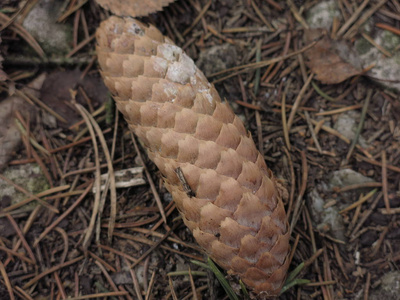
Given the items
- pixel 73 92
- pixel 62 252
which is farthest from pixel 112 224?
pixel 73 92

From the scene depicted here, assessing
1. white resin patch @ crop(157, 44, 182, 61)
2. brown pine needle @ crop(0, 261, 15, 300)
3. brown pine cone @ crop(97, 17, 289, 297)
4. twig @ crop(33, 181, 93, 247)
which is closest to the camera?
brown pine cone @ crop(97, 17, 289, 297)

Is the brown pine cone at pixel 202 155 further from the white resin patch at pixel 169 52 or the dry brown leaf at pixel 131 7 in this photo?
the dry brown leaf at pixel 131 7

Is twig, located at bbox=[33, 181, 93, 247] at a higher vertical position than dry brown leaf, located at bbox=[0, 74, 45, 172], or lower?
lower

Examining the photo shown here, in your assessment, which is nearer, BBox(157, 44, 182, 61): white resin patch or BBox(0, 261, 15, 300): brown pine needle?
BBox(157, 44, 182, 61): white resin patch

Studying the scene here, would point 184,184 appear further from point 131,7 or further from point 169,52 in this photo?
point 131,7

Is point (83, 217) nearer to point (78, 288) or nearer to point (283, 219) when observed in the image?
point (78, 288)

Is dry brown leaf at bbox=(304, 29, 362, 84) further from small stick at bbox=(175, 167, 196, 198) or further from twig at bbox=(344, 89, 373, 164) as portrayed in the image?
small stick at bbox=(175, 167, 196, 198)

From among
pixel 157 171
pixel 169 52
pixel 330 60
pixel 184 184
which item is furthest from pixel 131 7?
pixel 330 60

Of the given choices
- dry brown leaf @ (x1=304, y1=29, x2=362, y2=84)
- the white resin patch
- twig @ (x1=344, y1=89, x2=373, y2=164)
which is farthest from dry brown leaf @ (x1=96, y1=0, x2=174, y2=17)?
twig @ (x1=344, y1=89, x2=373, y2=164)
